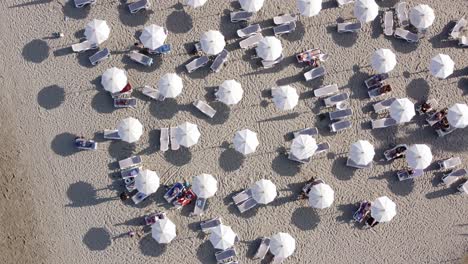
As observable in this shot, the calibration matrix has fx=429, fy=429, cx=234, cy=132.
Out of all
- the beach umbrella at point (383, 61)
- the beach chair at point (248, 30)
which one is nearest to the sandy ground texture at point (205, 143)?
the beach chair at point (248, 30)

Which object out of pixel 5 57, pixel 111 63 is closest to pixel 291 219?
pixel 111 63

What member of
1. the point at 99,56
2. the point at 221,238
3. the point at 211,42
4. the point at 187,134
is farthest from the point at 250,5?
the point at 221,238

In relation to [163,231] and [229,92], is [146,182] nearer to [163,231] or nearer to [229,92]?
[163,231]

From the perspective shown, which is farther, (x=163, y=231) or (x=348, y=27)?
(x=348, y=27)

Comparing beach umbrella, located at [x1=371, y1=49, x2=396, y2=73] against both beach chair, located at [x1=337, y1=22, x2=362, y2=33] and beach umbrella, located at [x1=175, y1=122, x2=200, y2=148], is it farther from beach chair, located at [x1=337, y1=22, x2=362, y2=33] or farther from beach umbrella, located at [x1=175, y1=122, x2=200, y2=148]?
beach umbrella, located at [x1=175, y1=122, x2=200, y2=148]

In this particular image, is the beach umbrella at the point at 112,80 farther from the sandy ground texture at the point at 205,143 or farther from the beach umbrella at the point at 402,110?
the beach umbrella at the point at 402,110

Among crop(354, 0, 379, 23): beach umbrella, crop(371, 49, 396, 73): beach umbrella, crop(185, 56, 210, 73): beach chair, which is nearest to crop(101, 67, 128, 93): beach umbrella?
crop(185, 56, 210, 73): beach chair

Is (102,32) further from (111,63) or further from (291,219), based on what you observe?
(291,219)

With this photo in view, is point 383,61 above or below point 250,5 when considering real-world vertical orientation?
below
